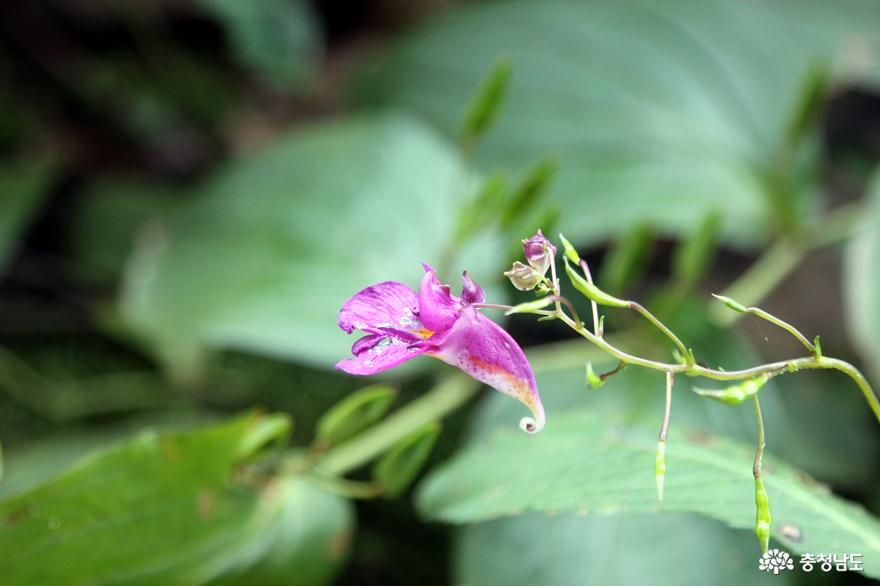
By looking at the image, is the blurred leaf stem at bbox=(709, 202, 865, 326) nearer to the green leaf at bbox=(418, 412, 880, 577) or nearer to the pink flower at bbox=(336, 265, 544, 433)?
the green leaf at bbox=(418, 412, 880, 577)

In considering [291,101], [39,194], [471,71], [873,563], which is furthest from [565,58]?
[873,563]

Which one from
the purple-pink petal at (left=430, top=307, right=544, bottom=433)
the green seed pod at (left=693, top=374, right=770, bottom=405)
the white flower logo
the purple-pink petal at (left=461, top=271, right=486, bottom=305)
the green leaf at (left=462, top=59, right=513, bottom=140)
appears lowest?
the white flower logo

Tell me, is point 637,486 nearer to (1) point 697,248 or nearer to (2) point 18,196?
(1) point 697,248

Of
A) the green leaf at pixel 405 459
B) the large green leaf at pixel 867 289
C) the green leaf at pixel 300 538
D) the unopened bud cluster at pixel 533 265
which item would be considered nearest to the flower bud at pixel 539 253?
the unopened bud cluster at pixel 533 265

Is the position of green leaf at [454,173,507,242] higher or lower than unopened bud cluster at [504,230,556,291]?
higher

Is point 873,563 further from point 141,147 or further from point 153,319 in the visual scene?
point 141,147

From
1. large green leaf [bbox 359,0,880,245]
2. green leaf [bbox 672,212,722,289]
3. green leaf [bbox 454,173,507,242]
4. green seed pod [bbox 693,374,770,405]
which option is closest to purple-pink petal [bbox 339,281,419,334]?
green seed pod [bbox 693,374,770,405]

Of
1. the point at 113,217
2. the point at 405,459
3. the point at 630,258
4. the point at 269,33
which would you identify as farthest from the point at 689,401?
the point at 113,217
